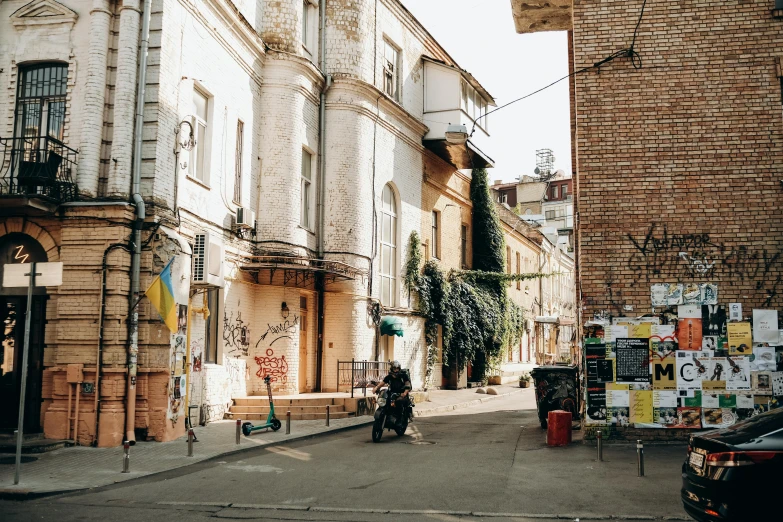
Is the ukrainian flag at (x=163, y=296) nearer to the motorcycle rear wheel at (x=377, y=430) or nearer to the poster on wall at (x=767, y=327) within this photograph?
the motorcycle rear wheel at (x=377, y=430)

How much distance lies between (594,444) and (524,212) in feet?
175

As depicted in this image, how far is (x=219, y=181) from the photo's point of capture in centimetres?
1786

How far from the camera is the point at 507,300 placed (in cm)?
3362

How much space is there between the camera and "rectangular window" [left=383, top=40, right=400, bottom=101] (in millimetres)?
25562

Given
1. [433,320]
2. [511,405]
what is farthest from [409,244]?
[511,405]

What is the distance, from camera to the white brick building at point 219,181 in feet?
45.3

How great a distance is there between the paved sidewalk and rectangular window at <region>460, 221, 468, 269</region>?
1480 cm

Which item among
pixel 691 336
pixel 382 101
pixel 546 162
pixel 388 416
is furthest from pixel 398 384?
pixel 546 162

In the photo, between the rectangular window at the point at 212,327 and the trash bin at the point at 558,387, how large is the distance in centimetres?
745

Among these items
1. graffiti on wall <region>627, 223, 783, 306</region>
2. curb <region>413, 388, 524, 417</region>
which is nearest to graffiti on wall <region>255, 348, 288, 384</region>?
curb <region>413, 388, 524, 417</region>

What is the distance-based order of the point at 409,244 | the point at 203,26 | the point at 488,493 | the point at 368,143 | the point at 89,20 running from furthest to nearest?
the point at 409,244 < the point at 368,143 < the point at 203,26 < the point at 89,20 < the point at 488,493

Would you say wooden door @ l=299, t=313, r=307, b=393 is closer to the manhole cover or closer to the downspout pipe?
the downspout pipe

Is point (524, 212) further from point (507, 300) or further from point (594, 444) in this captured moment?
point (594, 444)

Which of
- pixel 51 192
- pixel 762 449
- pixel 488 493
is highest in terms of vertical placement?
pixel 51 192
